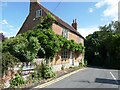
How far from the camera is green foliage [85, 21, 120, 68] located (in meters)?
49.3

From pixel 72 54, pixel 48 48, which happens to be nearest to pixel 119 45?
pixel 72 54

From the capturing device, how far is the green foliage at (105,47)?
49325 mm

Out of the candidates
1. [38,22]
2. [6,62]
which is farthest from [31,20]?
[6,62]

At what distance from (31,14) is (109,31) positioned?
3374cm

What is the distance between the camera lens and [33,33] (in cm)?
2742

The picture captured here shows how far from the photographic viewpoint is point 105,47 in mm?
58531

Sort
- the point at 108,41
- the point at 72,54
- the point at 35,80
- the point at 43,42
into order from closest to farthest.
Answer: the point at 35,80
the point at 43,42
the point at 72,54
the point at 108,41

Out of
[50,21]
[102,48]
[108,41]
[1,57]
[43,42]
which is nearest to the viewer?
[1,57]

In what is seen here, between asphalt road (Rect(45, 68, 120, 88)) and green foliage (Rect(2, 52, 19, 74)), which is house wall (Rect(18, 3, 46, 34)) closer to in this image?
asphalt road (Rect(45, 68, 120, 88))

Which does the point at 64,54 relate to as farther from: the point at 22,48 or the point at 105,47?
the point at 105,47

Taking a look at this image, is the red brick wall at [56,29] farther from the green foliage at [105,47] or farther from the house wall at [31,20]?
the green foliage at [105,47]

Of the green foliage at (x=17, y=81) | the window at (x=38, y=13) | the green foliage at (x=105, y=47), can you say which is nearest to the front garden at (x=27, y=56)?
the green foliage at (x=17, y=81)

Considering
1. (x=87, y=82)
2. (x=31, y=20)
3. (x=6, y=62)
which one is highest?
(x=31, y=20)

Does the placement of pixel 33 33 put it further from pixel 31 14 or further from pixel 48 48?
pixel 31 14
